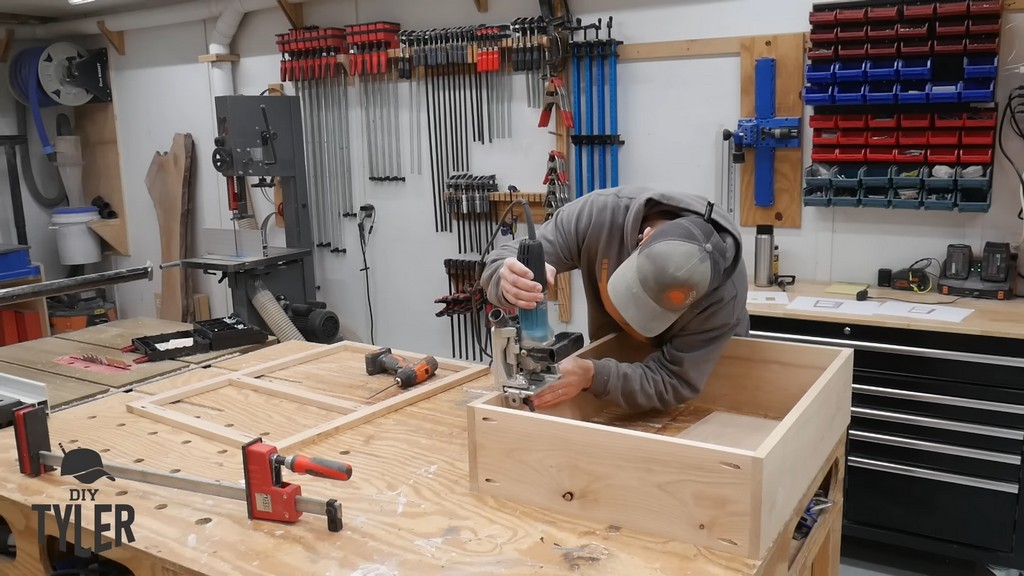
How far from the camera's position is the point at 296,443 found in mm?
1712

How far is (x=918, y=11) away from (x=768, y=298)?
3.82ft

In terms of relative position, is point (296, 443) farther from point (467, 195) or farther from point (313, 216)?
point (313, 216)

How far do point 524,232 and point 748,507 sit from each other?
3.16m

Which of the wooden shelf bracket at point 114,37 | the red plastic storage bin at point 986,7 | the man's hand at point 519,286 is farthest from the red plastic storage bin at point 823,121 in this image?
the wooden shelf bracket at point 114,37

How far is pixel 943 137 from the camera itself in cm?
300

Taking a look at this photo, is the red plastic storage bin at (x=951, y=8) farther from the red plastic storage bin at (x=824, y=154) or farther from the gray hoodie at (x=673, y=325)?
the gray hoodie at (x=673, y=325)

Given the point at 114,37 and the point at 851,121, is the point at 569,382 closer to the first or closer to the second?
the point at 851,121

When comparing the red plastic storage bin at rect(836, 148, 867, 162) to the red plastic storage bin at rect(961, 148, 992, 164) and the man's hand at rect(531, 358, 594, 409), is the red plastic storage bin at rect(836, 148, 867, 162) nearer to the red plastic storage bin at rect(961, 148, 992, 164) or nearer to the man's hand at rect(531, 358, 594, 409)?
the red plastic storage bin at rect(961, 148, 992, 164)

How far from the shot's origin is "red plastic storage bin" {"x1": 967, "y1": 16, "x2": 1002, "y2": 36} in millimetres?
2846

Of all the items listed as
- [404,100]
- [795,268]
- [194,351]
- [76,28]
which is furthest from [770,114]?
[76,28]

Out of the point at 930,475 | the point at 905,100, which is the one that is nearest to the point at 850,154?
the point at 905,100

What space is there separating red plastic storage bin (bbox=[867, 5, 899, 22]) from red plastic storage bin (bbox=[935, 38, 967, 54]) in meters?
0.18

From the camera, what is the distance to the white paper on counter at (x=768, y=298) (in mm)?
3100

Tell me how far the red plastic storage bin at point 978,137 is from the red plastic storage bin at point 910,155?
0.15m
